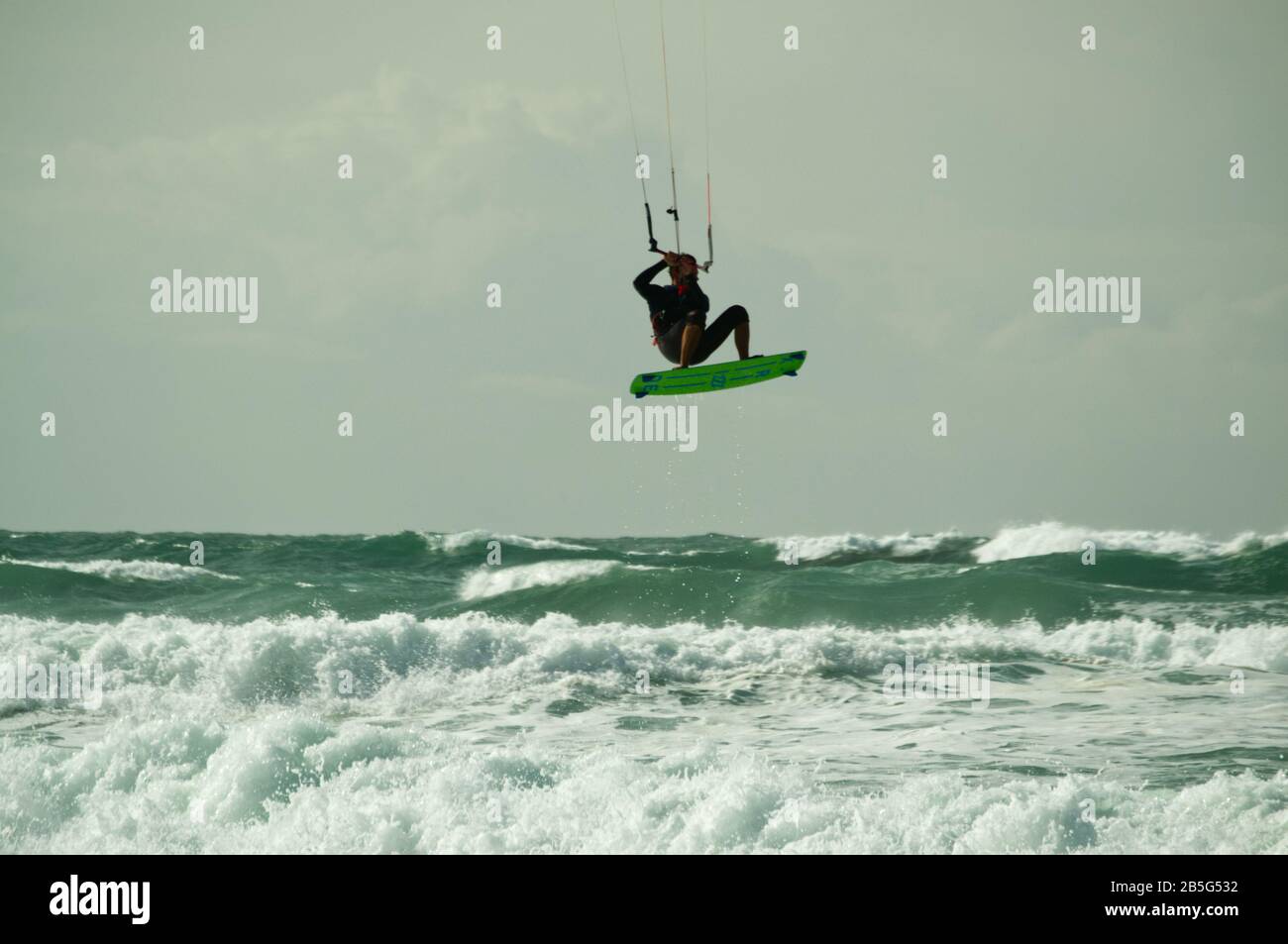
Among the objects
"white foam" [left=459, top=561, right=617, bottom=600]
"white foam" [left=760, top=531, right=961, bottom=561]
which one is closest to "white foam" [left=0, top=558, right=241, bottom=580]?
"white foam" [left=459, top=561, right=617, bottom=600]

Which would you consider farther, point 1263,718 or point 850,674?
point 850,674

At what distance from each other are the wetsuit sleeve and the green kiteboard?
87 cm

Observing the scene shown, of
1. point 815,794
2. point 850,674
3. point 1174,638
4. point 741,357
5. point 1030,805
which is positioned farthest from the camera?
point 1174,638

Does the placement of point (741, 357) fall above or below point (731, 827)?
above

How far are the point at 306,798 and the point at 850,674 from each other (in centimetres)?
823

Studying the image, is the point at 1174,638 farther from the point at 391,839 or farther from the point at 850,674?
the point at 391,839

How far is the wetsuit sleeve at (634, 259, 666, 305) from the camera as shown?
1281 centimetres

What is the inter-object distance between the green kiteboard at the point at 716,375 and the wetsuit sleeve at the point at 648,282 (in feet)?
Answer: 2.86

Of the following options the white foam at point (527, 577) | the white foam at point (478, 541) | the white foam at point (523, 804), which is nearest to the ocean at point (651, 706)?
the white foam at point (523, 804)

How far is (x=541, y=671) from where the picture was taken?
17781mm

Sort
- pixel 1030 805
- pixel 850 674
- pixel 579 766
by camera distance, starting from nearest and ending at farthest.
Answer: pixel 1030 805, pixel 579 766, pixel 850 674

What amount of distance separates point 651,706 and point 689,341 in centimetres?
524

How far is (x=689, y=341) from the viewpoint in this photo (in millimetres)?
12930
